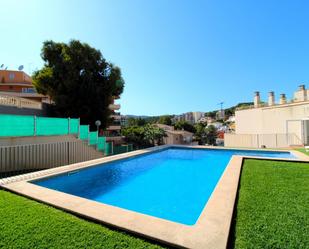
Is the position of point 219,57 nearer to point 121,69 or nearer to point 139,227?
point 121,69

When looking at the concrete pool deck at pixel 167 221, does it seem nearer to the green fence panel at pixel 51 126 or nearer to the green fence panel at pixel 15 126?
the green fence panel at pixel 15 126

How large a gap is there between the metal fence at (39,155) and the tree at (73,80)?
614 centimetres

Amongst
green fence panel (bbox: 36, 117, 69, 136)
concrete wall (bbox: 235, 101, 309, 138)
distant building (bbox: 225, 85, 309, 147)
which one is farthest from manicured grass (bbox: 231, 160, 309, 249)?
concrete wall (bbox: 235, 101, 309, 138)

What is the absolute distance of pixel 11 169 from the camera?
27.4ft

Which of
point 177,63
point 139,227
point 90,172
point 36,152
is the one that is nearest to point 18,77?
point 177,63

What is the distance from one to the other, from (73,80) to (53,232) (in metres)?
16.3

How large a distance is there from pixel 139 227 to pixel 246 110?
25.9 m

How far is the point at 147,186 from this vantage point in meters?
6.94

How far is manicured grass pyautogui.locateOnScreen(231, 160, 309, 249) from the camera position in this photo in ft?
8.74

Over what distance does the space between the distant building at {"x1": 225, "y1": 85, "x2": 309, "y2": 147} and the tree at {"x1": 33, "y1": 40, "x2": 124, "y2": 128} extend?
14.2 m

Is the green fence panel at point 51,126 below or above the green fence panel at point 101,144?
above

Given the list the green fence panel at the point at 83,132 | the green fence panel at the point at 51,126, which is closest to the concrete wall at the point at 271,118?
the green fence panel at the point at 83,132

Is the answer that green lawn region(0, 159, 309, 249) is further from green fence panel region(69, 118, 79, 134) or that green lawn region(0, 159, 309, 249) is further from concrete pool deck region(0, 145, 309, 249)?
green fence panel region(69, 118, 79, 134)

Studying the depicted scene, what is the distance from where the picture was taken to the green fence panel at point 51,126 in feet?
33.8
